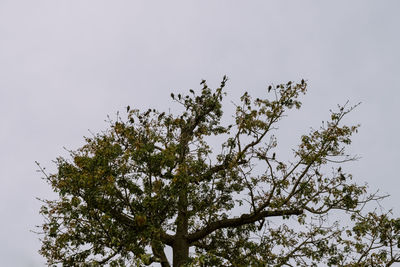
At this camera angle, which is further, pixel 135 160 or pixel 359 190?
pixel 359 190

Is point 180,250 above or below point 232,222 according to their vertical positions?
below

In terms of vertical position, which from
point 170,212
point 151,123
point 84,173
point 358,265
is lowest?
point 358,265

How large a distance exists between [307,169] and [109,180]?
736 cm

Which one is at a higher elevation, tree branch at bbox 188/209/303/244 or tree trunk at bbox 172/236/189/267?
tree branch at bbox 188/209/303/244

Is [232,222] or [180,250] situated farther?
[232,222]

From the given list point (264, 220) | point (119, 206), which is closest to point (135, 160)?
point (119, 206)

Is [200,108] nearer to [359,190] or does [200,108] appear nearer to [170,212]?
[170,212]

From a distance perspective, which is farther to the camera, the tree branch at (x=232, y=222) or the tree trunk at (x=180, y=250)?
the tree branch at (x=232, y=222)

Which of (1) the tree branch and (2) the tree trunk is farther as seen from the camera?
(1) the tree branch

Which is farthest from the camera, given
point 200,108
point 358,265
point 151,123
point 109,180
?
point 200,108

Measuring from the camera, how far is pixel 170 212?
512 inches

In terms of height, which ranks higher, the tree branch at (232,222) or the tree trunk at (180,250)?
the tree branch at (232,222)

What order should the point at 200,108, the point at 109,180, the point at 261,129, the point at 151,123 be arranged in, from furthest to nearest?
the point at 200,108 < the point at 261,129 < the point at 151,123 < the point at 109,180

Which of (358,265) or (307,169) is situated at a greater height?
(307,169)
